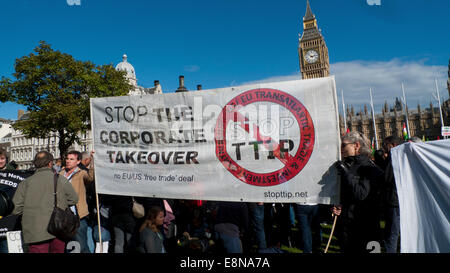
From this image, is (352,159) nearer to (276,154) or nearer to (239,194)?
(276,154)

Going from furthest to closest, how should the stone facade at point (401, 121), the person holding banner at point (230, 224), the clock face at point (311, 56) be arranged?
the clock face at point (311, 56) < the stone facade at point (401, 121) < the person holding banner at point (230, 224)

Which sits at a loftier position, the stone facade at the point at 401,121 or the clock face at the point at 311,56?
the clock face at the point at 311,56

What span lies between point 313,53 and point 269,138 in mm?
102022

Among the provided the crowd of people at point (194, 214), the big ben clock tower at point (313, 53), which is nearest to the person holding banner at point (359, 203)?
the crowd of people at point (194, 214)

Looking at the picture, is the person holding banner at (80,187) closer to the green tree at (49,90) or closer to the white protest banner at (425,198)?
the white protest banner at (425,198)

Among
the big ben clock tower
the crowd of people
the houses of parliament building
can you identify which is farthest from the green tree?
the big ben clock tower

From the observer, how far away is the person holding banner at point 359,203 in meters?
3.32

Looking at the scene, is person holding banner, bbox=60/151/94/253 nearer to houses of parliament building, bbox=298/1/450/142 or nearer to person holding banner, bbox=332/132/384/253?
Answer: person holding banner, bbox=332/132/384/253

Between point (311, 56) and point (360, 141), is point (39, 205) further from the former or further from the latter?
point (311, 56)

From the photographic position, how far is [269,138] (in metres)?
3.89

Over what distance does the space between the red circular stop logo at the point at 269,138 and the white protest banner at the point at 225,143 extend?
0.04 ft

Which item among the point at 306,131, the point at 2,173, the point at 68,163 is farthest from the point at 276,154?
the point at 2,173

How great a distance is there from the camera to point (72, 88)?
2528cm

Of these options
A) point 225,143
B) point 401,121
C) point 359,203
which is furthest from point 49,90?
point 401,121
